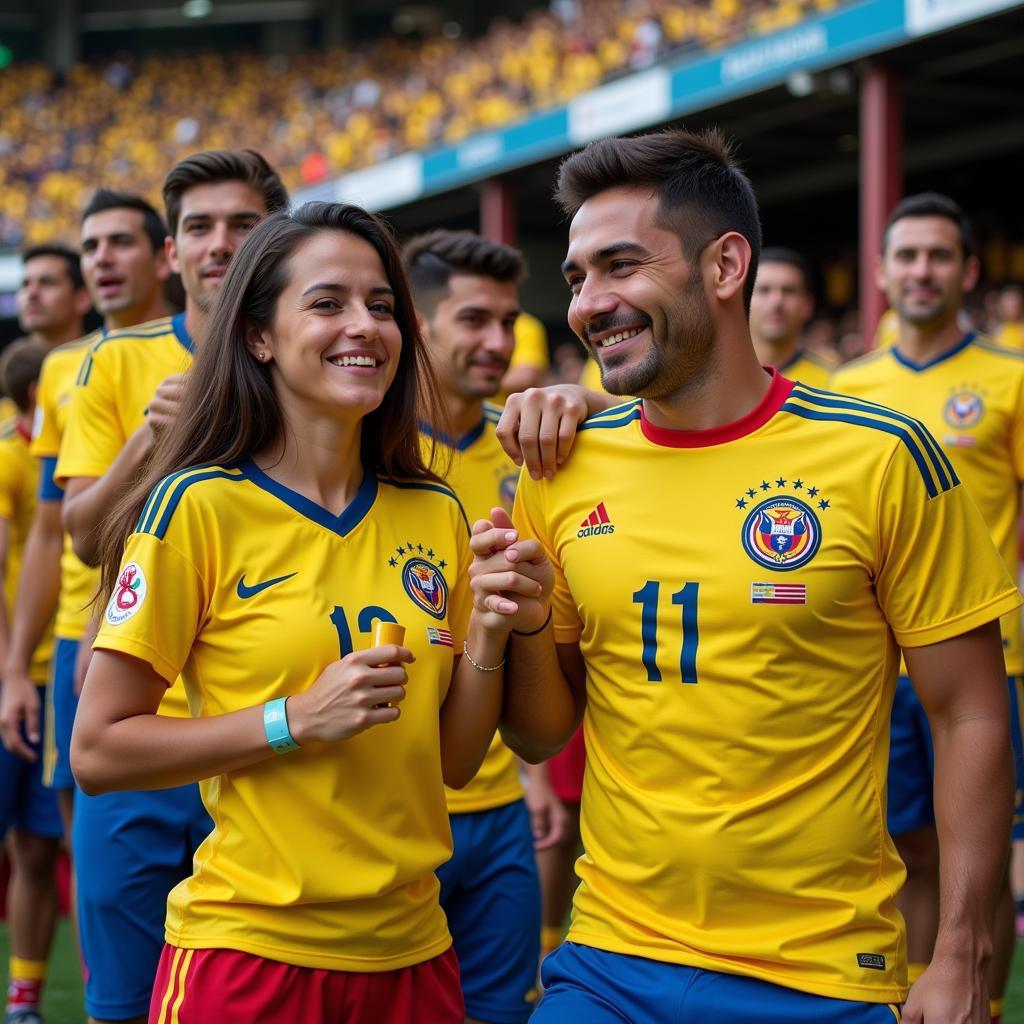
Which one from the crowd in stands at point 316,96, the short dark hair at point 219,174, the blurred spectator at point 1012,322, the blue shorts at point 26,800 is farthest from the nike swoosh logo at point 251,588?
the crowd in stands at point 316,96

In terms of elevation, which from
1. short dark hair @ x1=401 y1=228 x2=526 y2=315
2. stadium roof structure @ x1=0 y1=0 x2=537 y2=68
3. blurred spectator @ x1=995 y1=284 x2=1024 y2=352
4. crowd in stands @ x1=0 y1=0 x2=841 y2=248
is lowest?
short dark hair @ x1=401 y1=228 x2=526 y2=315

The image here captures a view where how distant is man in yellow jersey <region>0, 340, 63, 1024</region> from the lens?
4.86 meters

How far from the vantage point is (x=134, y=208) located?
15.2ft

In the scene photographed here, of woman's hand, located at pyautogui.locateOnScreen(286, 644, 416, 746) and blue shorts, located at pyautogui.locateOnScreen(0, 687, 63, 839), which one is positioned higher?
woman's hand, located at pyautogui.locateOnScreen(286, 644, 416, 746)

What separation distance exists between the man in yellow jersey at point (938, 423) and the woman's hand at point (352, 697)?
2739 millimetres

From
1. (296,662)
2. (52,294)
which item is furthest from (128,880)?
(52,294)

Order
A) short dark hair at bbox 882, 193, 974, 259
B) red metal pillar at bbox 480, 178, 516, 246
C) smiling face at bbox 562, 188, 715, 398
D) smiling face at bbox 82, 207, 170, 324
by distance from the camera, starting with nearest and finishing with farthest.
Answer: smiling face at bbox 562, 188, 715, 398, smiling face at bbox 82, 207, 170, 324, short dark hair at bbox 882, 193, 974, 259, red metal pillar at bbox 480, 178, 516, 246

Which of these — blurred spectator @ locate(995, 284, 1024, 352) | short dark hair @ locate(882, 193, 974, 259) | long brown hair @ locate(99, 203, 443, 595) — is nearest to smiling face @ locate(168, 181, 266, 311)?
long brown hair @ locate(99, 203, 443, 595)

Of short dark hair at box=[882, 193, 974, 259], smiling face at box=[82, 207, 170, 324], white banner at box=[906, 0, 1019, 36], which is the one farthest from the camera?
white banner at box=[906, 0, 1019, 36]

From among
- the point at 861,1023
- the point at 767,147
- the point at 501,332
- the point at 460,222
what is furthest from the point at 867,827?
the point at 460,222

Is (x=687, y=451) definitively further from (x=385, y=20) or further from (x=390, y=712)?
(x=385, y=20)

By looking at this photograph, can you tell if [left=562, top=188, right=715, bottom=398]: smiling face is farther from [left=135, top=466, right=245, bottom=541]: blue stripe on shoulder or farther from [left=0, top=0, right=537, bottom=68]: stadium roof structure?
[left=0, top=0, right=537, bottom=68]: stadium roof structure

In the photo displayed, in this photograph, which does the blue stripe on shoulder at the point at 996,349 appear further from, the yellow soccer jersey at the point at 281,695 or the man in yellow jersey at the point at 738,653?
the yellow soccer jersey at the point at 281,695

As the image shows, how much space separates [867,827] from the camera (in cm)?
234
